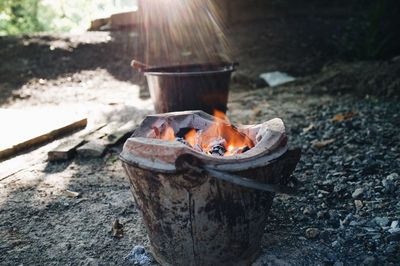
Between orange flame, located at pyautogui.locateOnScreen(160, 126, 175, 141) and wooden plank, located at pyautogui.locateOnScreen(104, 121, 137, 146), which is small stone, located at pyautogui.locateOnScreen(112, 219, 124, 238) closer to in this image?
orange flame, located at pyautogui.locateOnScreen(160, 126, 175, 141)

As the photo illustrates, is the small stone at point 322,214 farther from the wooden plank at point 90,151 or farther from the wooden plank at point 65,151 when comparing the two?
the wooden plank at point 65,151

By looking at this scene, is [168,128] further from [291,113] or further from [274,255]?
[291,113]

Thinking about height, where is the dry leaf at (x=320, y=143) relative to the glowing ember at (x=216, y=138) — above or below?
below

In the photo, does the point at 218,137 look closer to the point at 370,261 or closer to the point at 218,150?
the point at 218,150

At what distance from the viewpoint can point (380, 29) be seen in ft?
23.6

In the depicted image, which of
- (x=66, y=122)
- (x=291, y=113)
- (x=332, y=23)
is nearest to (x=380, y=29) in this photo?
(x=332, y=23)

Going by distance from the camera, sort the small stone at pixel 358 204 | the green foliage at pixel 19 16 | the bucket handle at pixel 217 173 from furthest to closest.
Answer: the green foliage at pixel 19 16 → the small stone at pixel 358 204 → the bucket handle at pixel 217 173

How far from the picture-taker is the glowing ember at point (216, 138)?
88.7 inches

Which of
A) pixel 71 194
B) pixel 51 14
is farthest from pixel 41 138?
pixel 51 14

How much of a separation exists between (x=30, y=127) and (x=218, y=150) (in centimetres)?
327

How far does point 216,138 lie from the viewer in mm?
2377

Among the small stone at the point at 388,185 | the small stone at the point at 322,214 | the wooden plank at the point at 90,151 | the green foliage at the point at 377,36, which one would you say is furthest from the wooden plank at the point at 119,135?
the green foliage at the point at 377,36

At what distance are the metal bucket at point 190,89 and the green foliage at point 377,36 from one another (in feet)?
14.9

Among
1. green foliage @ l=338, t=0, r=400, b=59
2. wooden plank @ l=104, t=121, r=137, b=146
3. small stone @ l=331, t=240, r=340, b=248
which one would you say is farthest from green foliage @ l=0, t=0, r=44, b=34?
small stone @ l=331, t=240, r=340, b=248
